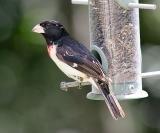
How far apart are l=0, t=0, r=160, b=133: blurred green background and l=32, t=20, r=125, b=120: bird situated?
3123 mm

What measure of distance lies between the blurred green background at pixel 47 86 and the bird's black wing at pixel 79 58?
317 centimetres

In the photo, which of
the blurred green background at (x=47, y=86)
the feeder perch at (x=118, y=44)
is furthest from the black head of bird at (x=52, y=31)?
the blurred green background at (x=47, y=86)

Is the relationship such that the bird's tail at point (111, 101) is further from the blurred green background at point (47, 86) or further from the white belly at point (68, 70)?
the blurred green background at point (47, 86)

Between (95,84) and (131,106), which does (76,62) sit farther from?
(131,106)

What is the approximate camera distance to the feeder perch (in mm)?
10023

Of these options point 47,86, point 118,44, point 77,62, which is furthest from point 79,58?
point 47,86

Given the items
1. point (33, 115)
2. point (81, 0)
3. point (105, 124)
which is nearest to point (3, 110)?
point (33, 115)

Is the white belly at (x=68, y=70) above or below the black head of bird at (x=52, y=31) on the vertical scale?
below

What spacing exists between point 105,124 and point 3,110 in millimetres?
1186

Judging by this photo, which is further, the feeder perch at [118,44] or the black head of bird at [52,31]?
the feeder perch at [118,44]

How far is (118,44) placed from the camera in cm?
→ 1010

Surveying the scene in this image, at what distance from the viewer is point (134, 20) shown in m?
10.2

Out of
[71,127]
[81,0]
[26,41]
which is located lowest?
[71,127]

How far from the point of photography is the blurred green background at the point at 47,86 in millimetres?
13195
